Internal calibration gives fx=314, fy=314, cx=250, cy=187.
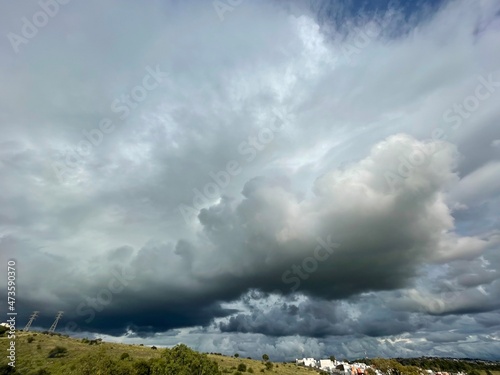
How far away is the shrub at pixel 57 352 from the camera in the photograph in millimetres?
99144

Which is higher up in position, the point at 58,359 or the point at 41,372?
the point at 58,359

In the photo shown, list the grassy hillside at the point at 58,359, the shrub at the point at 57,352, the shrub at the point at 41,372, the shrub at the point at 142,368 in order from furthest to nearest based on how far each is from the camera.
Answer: the shrub at the point at 57,352 → the shrub at the point at 41,372 → the shrub at the point at 142,368 → the grassy hillside at the point at 58,359

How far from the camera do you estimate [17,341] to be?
112312 mm

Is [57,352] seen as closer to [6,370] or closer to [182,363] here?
[6,370]

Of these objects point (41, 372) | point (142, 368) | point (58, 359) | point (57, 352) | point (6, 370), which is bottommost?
point (6, 370)

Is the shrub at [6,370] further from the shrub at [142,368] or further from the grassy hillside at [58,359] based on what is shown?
the shrub at [142,368]

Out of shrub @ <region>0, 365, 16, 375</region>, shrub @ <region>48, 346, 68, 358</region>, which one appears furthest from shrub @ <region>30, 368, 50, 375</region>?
shrub @ <region>48, 346, 68, 358</region>

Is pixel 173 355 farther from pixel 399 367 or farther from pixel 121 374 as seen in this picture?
pixel 399 367

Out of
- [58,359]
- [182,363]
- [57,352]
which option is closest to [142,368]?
[182,363]

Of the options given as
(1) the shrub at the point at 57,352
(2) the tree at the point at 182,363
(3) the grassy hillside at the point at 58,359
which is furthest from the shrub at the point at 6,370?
(2) the tree at the point at 182,363

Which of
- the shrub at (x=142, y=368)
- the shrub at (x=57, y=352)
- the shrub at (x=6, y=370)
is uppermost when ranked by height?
the shrub at (x=57, y=352)

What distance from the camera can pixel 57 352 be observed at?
10125 centimetres

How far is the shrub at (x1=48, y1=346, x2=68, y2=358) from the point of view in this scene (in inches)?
3903

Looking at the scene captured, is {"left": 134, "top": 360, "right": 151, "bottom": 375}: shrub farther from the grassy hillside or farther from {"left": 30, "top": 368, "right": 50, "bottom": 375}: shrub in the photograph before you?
{"left": 30, "top": 368, "right": 50, "bottom": 375}: shrub
